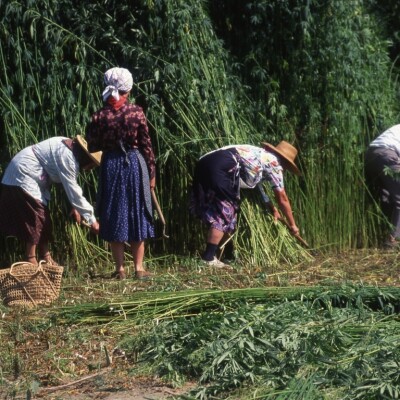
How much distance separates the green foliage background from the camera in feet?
29.0

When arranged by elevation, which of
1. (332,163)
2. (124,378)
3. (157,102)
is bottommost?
(124,378)

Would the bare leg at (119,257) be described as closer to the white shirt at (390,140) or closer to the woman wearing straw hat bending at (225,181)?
the woman wearing straw hat bending at (225,181)

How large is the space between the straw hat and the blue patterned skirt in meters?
1.33

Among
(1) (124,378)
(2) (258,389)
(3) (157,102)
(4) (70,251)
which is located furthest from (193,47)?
(2) (258,389)

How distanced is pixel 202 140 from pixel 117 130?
4.03 ft

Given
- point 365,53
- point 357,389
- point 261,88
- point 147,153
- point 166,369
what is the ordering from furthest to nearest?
1. point 365,53
2. point 261,88
3. point 147,153
4. point 166,369
5. point 357,389

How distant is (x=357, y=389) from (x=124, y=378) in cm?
139

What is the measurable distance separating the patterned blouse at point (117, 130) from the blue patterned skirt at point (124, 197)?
8cm

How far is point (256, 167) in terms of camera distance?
28.8ft

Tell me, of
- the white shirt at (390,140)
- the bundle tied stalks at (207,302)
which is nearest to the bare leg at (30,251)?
the bundle tied stalks at (207,302)

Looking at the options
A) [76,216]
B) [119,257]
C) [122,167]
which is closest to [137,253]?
[119,257]

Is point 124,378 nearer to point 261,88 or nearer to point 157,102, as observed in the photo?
point 157,102

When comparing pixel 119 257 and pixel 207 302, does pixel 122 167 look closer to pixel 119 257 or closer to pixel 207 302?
pixel 119 257

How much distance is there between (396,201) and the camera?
10.0 meters
